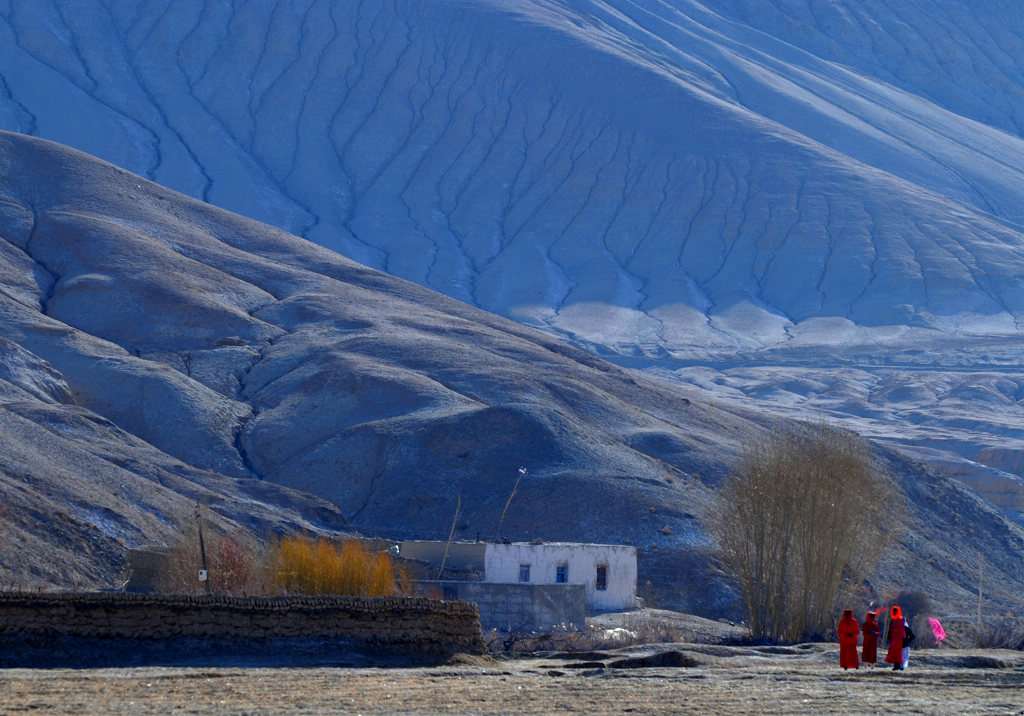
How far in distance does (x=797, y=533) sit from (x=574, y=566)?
5.95 meters

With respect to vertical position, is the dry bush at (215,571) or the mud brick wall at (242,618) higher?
the dry bush at (215,571)

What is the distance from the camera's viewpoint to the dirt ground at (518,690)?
13.8m

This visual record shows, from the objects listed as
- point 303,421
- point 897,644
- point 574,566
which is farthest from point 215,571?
point 303,421

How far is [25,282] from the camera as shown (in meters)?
59.2

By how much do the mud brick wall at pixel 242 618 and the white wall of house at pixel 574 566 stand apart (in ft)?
53.4

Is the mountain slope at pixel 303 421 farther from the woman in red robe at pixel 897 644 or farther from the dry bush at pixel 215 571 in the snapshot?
the woman in red robe at pixel 897 644

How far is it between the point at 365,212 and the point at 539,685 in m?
103

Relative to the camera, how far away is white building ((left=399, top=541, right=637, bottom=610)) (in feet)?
114

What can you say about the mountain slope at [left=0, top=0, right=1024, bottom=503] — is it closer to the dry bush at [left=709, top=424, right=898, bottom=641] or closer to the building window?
the dry bush at [left=709, top=424, right=898, bottom=641]

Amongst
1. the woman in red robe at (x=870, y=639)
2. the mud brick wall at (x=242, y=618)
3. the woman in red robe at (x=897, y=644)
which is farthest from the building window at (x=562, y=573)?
the woman in red robe at (x=897, y=644)

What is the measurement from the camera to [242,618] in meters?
17.6

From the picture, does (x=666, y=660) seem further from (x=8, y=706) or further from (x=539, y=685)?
(x=8, y=706)

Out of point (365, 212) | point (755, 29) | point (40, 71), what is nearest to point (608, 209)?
point (365, 212)

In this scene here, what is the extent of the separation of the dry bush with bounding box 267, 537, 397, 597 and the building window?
1299 centimetres
